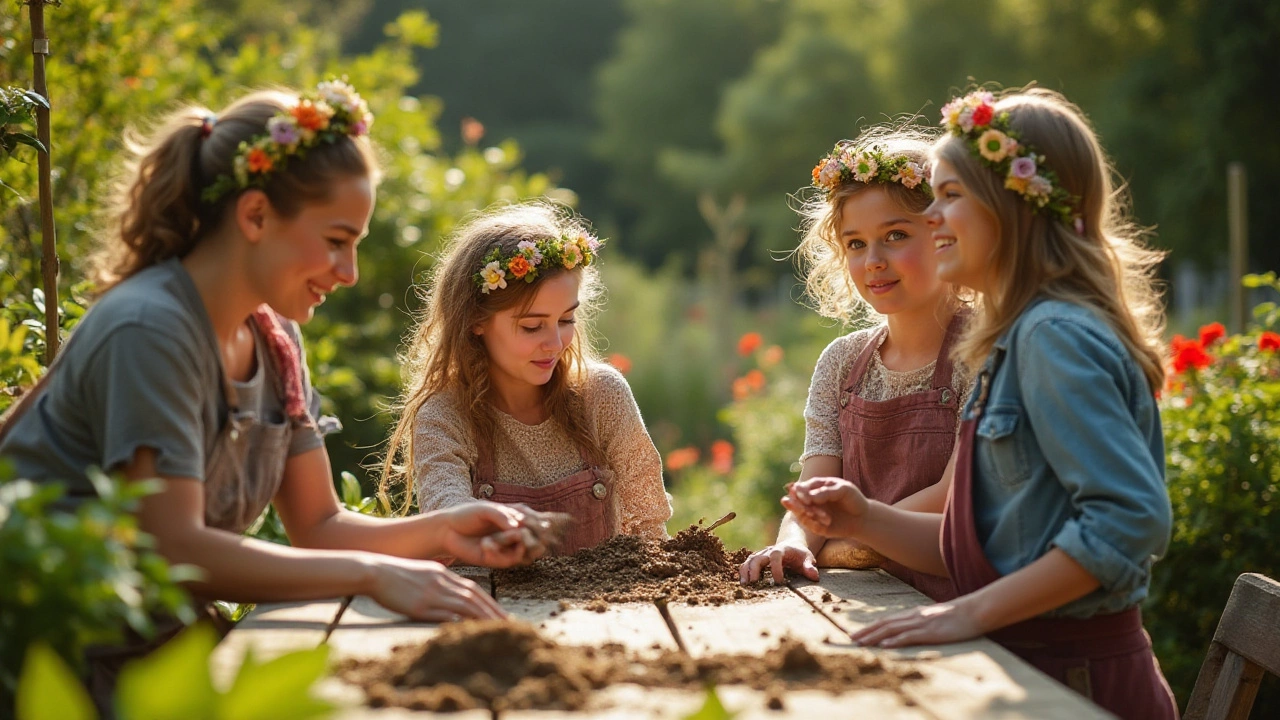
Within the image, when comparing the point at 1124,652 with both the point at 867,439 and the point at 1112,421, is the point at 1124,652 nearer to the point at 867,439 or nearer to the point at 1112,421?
the point at 1112,421

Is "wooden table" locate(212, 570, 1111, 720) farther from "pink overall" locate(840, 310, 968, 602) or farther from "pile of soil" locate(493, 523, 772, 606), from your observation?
"pink overall" locate(840, 310, 968, 602)

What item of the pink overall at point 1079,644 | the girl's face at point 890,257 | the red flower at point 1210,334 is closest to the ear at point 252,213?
the pink overall at point 1079,644

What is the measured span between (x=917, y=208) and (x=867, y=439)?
25.9 inches

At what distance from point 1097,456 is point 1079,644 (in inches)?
17.9

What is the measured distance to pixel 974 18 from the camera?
23469mm

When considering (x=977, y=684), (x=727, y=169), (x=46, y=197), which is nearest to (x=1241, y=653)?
(x=977, y=684)

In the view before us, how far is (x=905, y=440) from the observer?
128 inches

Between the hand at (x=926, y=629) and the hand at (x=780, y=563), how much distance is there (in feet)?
1.94

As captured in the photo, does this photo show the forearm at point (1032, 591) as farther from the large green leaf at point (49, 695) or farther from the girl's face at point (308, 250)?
the large green leaf at point (49, 695)

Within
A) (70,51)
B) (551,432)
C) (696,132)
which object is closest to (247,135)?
(551,432)

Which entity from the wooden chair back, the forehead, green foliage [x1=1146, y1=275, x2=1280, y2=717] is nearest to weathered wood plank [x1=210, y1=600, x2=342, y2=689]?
the forehead

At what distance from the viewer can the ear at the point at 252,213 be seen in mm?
2422

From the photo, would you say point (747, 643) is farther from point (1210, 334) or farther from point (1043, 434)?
point (1210, 334)

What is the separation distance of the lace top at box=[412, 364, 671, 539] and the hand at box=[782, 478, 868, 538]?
820 mm
